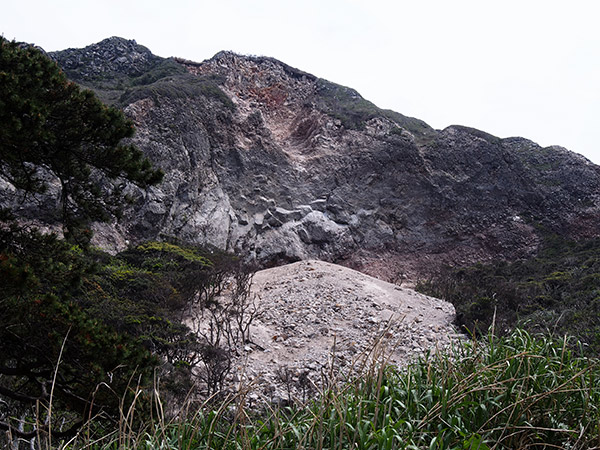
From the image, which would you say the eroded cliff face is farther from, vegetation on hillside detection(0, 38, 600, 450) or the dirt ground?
vegetation on hillside detection(0, 38, 600, 450)

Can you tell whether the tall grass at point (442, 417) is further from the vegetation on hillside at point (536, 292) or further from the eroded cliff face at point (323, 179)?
the eroded cliff face at point (323, 179)

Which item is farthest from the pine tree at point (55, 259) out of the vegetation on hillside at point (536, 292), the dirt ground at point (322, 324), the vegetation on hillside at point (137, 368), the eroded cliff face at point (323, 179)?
the eroded cliff face at point (323, 179)

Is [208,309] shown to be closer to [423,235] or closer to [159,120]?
[159,120]

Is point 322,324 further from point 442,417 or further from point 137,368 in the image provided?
point 442,417

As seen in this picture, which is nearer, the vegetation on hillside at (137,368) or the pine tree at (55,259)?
the vegetation on hillside at (137,368)

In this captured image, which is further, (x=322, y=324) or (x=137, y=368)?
(x=322, y=324)

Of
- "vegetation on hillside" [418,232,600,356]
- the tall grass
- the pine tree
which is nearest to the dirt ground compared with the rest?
"vegetation on hillside" [418,232,600,356]

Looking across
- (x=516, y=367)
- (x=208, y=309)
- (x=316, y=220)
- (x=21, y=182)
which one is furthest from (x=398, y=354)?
(x=316, y=220)

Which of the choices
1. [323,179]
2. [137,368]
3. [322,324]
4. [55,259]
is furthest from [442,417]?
[323,179]

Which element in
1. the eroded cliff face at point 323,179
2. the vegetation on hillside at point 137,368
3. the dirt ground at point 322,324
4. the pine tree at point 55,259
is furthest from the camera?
the eroded cliff face at point 323,179

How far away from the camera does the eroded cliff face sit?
1805cm

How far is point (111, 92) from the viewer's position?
70.8ft

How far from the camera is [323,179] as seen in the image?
2212 cm

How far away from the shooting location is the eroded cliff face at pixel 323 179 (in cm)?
1805
